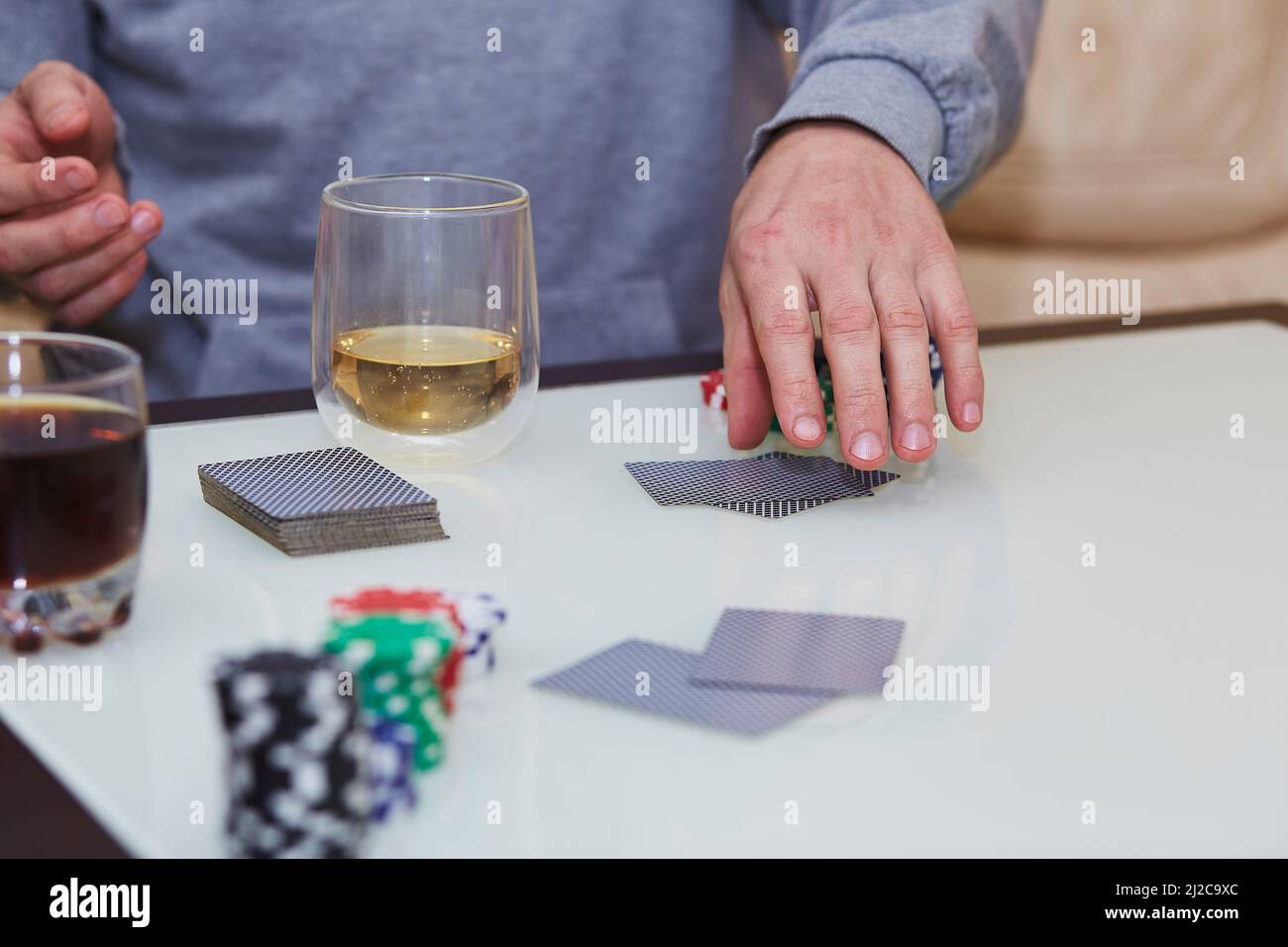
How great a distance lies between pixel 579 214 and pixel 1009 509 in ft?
2.67

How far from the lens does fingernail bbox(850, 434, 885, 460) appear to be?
0.98 meters

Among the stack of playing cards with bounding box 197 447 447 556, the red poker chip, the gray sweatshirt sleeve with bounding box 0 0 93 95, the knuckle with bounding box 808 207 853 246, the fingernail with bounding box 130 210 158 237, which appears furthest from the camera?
the gray sweatshirt sleeve with bounding box 0 0 93 95

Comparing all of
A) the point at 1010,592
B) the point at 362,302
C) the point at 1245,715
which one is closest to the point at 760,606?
the point at 1010,592

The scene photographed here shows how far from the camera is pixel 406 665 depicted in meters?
0.59

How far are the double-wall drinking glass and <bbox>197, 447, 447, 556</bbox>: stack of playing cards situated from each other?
8 centimetres

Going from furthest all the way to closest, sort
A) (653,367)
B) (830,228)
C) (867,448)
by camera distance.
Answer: (653,367)
(830,228)
(867,448)

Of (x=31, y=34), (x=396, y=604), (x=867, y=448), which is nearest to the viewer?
(x=396, y=604)

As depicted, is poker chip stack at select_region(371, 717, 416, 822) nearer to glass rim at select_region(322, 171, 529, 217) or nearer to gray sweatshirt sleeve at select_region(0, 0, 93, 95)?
glass rim at select_region(322, 171, 529, 217)

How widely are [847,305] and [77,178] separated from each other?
0.62 metres

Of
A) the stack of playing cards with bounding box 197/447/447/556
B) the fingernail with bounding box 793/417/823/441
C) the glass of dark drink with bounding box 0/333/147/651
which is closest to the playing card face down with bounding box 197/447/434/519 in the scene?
the stack of playing cards with bounding box 197/447/447/556

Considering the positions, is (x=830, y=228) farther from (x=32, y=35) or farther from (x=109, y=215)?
(x=32, y=35)

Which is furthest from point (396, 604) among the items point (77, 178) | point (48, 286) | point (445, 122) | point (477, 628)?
point (445, 122)
